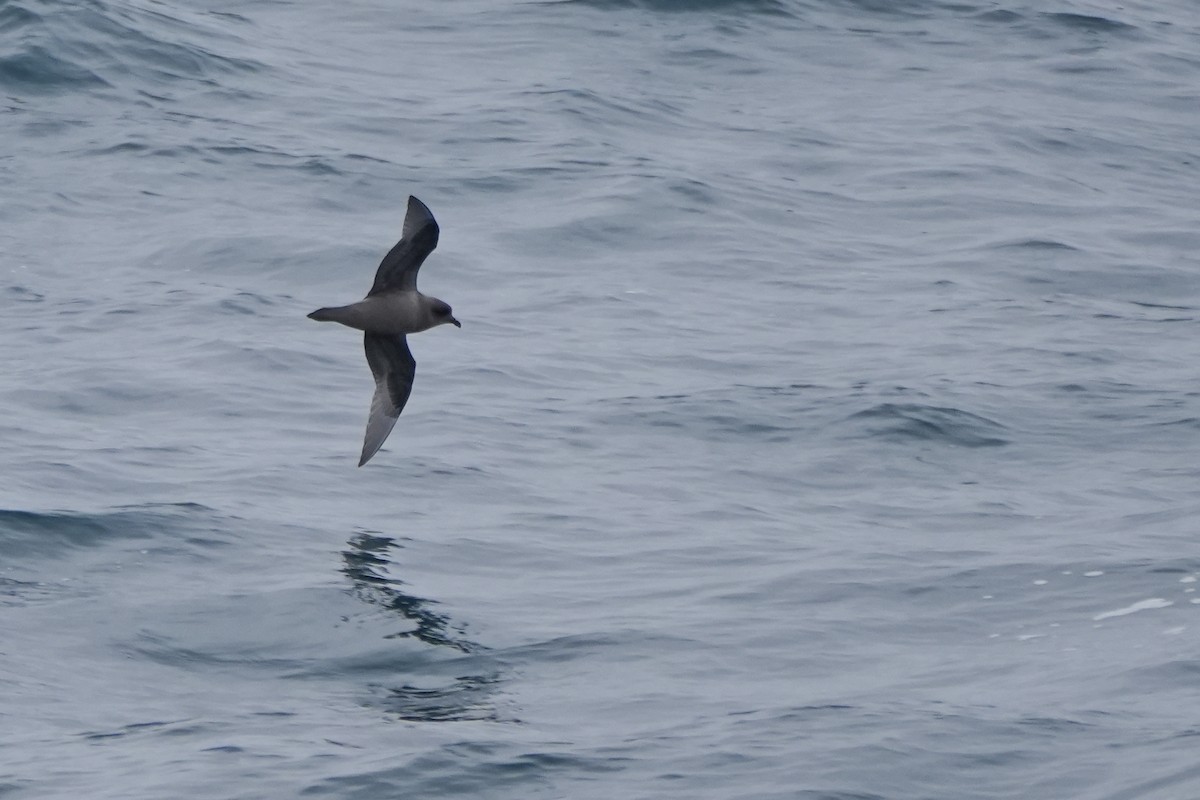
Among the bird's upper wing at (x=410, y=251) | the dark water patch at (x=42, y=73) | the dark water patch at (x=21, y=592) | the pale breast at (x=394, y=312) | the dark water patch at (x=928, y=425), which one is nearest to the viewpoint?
the dark water patch at (x=21, y=592)

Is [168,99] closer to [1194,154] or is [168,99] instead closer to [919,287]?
[919,287]

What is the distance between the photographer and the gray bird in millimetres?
9727

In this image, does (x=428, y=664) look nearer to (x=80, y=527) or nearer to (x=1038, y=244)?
(x=80, y=527)

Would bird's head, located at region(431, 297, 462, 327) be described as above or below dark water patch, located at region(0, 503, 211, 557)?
above

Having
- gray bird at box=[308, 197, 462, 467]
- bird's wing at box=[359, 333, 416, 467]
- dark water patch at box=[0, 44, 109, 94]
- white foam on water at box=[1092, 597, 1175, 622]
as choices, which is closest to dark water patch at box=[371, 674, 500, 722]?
gray bird at box=[308, 197, 462, 467]

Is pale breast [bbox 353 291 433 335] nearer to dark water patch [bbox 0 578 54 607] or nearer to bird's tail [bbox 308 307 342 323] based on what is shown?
bird's tail [bbox 308 307 342 323]

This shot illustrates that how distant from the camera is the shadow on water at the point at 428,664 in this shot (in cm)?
838

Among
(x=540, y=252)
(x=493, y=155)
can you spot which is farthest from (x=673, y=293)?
(x=493, y=155)

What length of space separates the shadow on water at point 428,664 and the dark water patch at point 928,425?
128 inches

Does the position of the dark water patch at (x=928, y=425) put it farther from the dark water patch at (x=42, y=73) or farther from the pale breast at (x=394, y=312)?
the dark water patch at (x=42, y=73)

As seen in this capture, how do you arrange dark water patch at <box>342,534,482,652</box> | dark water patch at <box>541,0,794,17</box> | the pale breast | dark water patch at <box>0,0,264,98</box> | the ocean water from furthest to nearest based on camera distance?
dark water patch at <box>541,0,794,17</box> < dark water patch at <box>0,0,264,98</box> < the pale breast < dark water patch at <box>342,534,482,652</box> < the ocean water

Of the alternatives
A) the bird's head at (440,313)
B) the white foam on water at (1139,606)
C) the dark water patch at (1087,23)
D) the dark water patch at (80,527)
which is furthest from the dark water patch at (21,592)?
the dark water patch at (1087,23)

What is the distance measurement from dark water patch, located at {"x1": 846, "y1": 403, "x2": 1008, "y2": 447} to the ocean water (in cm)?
3

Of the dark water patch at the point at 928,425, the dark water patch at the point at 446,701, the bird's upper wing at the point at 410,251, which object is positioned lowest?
the dark water patch at the point at 446,701
